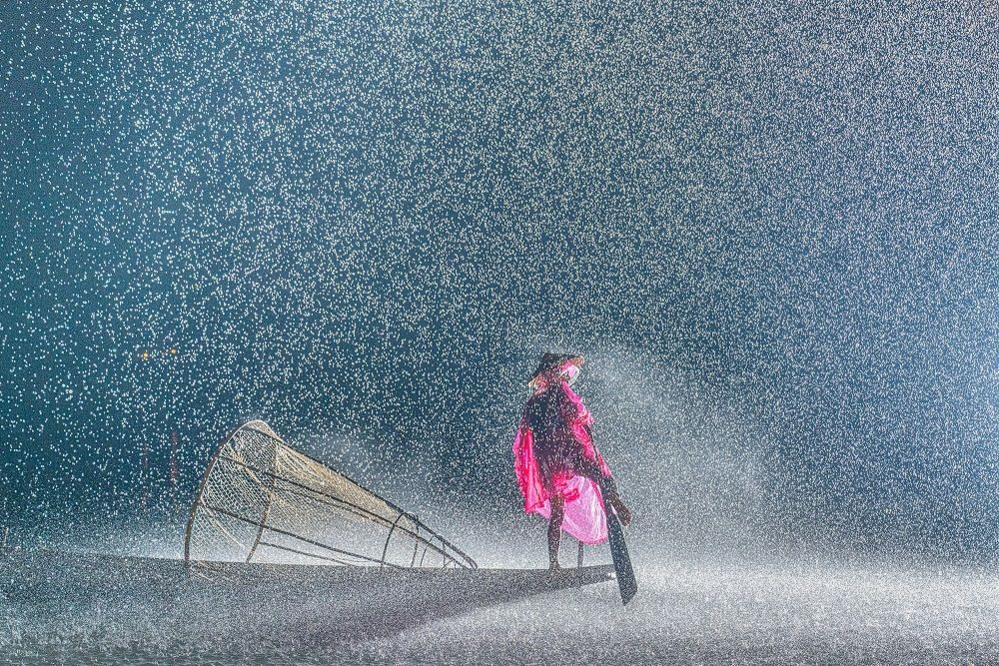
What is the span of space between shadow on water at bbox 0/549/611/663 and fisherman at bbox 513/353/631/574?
5.20 feet

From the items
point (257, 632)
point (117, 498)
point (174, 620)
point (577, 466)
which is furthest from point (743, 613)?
point (117, 498)

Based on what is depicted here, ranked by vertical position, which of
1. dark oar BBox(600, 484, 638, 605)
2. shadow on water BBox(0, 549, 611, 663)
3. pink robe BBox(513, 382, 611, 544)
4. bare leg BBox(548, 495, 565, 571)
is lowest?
shadow on water BBox(0, 549, 611, 663)

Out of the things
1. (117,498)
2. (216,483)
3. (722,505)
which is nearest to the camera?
(216,483)

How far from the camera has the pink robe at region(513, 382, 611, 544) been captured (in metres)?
7.44

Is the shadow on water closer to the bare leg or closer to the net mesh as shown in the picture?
the net mesh

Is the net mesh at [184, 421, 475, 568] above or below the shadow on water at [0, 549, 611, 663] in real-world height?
above

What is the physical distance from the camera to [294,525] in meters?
8.94

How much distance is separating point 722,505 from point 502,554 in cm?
410

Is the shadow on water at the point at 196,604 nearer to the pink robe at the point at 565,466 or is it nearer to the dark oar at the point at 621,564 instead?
the pink robe at the point at 565,466

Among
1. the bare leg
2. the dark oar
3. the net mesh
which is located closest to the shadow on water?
A: the net mesh

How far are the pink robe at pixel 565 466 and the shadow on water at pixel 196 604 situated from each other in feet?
5.21

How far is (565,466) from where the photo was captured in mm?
7453

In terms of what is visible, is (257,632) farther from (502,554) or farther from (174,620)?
(502,554)

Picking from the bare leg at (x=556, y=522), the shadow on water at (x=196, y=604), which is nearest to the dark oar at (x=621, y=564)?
the bare leg at (x=556, y=522)
